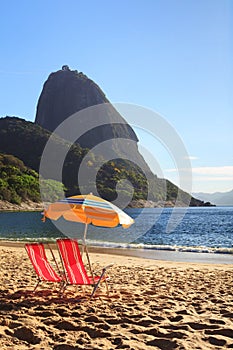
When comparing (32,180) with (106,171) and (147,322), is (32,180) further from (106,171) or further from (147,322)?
(147,322)

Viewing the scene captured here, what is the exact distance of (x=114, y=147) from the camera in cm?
13675

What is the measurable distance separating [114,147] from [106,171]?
3947 cm

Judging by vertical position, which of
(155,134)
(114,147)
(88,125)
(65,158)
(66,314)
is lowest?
(66,314)

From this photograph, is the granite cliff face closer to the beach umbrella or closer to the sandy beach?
the beach umbrella

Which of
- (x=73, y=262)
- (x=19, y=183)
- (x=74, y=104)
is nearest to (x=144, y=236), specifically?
(x=73, y=262)

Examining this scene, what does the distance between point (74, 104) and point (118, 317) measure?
177921mm

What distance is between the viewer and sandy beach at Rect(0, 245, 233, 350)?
3.55 metres

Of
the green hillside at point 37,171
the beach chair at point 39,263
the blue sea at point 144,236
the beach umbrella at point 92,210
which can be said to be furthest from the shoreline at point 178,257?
the green hillside at point 37,171

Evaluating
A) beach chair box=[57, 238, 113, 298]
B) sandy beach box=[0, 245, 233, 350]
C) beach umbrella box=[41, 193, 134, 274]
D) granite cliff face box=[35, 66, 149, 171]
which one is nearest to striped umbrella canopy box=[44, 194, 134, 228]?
beach umbrella box=[41, 193, 134, 274]

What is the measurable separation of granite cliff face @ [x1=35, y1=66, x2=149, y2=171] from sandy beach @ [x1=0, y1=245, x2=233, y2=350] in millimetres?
152828

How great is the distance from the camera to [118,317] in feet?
Result: 14.5

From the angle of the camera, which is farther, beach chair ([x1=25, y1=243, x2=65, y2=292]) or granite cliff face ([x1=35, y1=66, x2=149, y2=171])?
granite cliff face ([x1=35, y1=66, x2=149, y2=171])

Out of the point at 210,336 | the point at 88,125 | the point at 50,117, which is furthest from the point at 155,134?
the point at 50,117

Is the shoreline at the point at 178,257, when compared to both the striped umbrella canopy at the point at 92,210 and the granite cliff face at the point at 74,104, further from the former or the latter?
the granite cliff face at the point at 74,104
